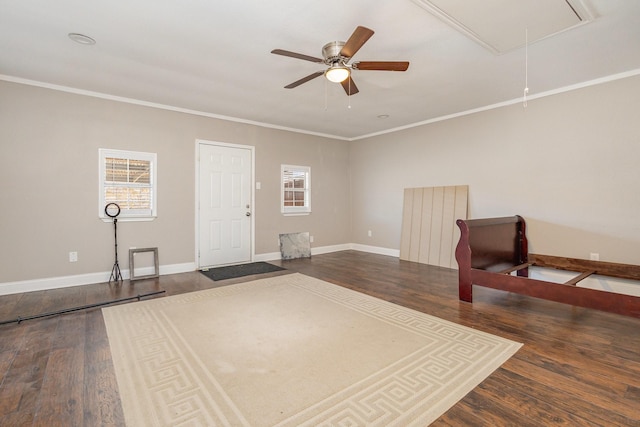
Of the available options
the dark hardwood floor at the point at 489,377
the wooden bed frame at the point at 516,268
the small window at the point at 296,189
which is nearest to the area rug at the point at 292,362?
the dark hardwood floor at the point at 489,377

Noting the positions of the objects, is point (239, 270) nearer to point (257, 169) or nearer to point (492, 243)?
point (257, 169)

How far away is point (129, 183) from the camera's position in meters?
4.64

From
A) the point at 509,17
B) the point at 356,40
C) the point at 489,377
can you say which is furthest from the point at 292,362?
the point at 509,17

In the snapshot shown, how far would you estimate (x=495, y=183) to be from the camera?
16.1 feet

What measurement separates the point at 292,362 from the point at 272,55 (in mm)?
2914

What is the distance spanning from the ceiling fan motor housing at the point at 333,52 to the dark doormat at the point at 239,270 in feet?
11.0

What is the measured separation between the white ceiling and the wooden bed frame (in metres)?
1.82

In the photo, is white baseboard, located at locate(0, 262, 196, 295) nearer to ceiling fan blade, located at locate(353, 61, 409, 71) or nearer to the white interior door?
the white interior door

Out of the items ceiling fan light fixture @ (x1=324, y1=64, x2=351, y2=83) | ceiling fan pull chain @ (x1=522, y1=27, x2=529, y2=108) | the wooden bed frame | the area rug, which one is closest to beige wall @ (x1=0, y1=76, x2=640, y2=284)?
ceiling fan pull chain @ (x1=522, y1=27, x2=529, y2=108)

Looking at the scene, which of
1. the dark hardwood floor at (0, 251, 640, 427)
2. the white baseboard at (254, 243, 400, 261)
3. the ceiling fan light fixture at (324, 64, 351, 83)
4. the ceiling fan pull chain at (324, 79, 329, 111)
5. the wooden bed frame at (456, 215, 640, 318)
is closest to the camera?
the dark hardwood floor at (0, 251, 640, 427)

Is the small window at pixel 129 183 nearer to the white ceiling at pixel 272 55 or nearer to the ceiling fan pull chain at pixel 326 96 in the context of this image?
the white ceiling at pixel 272 55

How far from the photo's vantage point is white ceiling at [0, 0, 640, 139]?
97.2 inches

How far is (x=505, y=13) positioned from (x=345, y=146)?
500cm

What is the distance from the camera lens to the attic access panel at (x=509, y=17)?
2.32 meters
